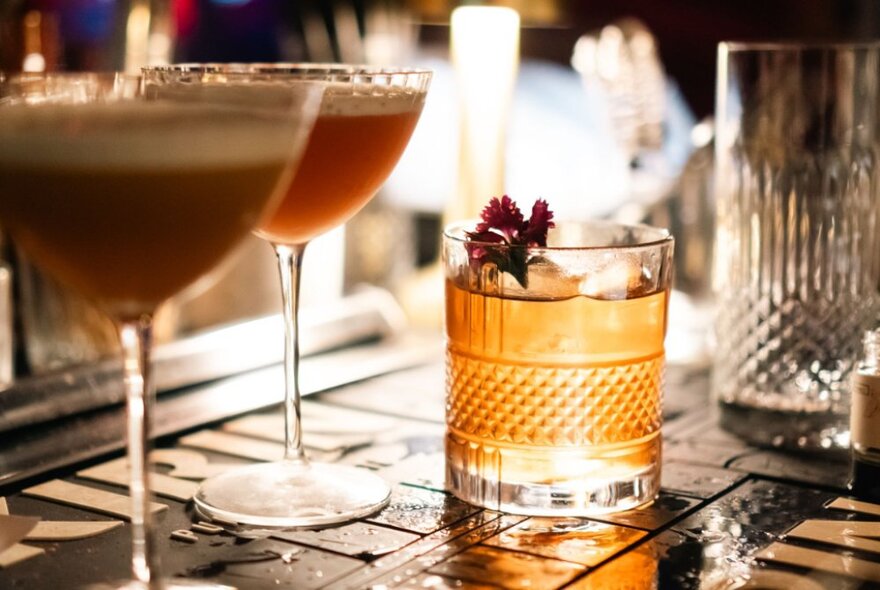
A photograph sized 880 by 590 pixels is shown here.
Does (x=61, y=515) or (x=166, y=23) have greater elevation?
(x=166, y=23)

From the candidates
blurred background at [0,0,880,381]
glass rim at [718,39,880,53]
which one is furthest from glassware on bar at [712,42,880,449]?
blurred background at [0,0,880,381]

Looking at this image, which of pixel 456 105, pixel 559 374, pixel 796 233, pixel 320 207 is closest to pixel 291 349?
pixel 320 207

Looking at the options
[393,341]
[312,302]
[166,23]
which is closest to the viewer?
[393,341]

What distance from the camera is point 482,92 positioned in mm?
1667

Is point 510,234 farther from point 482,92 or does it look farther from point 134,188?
point 482,92

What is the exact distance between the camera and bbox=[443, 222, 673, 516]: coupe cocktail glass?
0.95 metres

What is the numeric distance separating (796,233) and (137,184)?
73 cm

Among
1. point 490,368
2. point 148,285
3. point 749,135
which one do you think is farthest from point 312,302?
point 148,285

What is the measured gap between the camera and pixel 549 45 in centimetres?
319

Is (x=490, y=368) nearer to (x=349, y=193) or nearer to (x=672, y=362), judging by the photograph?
(x=349, y=193)

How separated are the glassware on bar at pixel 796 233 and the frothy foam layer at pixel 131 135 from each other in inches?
25.6

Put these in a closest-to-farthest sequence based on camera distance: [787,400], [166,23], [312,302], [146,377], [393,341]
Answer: [146,377]
[787,400]
[393,341]
[166,23]
[312,302]

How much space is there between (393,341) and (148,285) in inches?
34.8

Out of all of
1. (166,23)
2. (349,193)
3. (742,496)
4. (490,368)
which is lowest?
(742,496)
